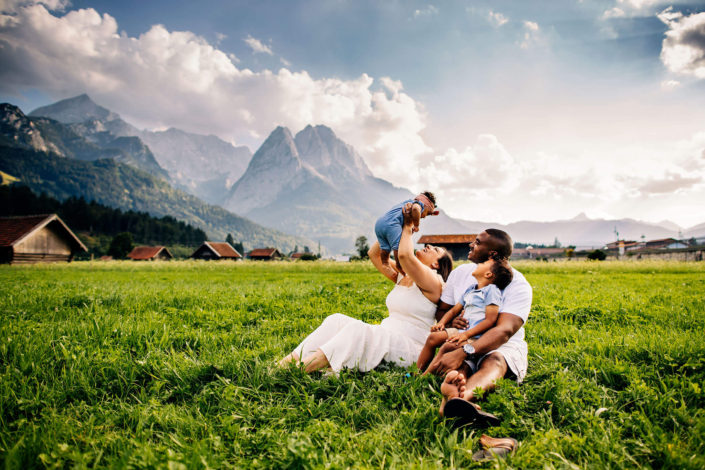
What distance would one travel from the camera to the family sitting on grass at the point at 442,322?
3504 millimetres

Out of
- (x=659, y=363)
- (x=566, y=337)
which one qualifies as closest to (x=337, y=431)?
(x=659, y=363)

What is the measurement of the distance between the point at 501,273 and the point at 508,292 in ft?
0.73

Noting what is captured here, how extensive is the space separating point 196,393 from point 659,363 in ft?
17.9

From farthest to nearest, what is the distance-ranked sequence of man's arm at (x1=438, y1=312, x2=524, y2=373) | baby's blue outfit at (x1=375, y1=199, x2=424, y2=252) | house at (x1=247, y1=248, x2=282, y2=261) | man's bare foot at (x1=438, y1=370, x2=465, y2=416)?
house at (x1=247, y1=248, x2=282, y2=261) → baby's blue outfit at (x1=375, y1=199, x2=424, y2=252) → man's arm at (x1=438, y1=312, x2=524, y2=373) → man's bare foot at (x1=438, y1=370, x2=465, y2=416)

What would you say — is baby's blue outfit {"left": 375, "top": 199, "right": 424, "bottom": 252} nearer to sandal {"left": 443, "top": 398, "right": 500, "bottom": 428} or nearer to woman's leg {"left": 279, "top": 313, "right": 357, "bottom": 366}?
woman's leg {"left": 279, "top": 313, "right": 357, "bottom": 366}

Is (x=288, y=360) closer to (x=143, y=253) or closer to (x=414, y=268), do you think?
(x=414, y=268)

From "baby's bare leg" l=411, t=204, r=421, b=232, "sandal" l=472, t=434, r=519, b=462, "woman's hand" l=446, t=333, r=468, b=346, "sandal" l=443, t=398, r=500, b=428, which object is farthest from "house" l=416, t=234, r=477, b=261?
"sandal" l=472, t=434, r=519, b=462

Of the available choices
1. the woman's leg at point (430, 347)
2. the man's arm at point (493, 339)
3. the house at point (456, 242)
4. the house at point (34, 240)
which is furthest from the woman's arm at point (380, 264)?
the house at point (34, 240)

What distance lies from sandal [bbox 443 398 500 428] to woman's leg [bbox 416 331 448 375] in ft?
2.73

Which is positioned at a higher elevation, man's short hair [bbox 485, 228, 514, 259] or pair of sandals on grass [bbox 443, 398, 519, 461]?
man's short hair [bbox 485, 228, 514, 259]

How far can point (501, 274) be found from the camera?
3668 mm

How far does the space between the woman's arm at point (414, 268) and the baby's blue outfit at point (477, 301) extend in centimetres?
37

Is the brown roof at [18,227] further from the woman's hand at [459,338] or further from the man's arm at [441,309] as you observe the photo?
the woman's hand at [459,338]

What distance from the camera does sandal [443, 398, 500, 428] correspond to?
2823 millimetres
